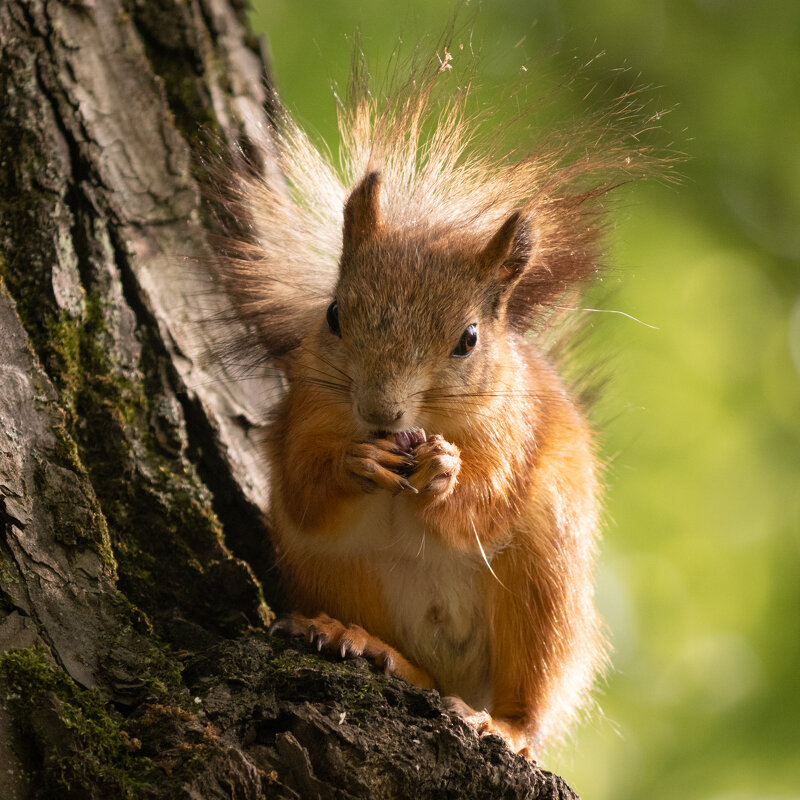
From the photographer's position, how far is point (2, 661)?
6.40 ft

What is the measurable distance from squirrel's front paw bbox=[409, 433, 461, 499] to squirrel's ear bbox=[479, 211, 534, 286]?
60cm

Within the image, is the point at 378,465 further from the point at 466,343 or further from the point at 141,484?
the point at 141,484

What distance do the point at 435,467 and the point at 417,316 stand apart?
448mm

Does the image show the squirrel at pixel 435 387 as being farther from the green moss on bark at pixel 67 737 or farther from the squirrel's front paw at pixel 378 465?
the green moss on bark at pixel 67 737

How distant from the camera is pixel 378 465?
2682mm

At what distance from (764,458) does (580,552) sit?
8.47ft

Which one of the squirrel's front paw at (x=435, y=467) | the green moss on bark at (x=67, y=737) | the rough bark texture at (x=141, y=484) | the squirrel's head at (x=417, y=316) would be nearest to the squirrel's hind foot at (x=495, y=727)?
the rough bark texture at (x=141, y=484)

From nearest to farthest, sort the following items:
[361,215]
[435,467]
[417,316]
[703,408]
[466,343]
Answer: [435,467] → [417,316] → [466,343] → [361,215] → [703,408]

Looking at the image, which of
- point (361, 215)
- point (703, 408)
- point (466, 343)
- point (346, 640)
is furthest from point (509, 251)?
point (703, 408)

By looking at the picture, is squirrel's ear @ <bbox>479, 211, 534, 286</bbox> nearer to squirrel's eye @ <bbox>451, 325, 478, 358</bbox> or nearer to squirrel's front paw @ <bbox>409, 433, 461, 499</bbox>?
squirrel's eye @ <bbox>451, 325, 478, 358</bbox>

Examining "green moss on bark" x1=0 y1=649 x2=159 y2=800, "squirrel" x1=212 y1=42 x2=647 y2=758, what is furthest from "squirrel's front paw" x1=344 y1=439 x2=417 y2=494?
"green moss on bark" x1=0 y1=649 x2=159 y2=800

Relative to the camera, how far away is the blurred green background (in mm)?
4895

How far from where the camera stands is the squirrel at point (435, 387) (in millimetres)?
2812

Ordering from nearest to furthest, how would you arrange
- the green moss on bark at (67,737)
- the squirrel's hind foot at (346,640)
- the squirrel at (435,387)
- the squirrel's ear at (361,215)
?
1. the green moss on bark at (67,737)
2. the squirrel's hind foot at (346,640)
3. the squirrel at (435,387)
4. the squirrel's ear at (361,215)
